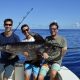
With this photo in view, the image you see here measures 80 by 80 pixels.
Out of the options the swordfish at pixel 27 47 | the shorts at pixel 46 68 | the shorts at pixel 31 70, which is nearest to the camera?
the swordfish at pixel 27 47

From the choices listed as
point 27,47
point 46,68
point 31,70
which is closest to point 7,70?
point 31,70

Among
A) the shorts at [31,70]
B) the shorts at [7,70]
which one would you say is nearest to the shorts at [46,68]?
the shorts at [31,70]

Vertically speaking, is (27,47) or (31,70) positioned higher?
(27,47)

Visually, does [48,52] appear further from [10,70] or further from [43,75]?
[10,70]

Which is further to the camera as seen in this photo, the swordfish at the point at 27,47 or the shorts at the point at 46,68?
the shorts at the point at 46,68

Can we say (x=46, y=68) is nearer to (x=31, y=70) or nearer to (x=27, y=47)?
(x=31, y=70)

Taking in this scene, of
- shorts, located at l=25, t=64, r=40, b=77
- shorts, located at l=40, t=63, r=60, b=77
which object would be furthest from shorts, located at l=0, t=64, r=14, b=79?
shorts, located at l=40, t=63, r=60, b=77

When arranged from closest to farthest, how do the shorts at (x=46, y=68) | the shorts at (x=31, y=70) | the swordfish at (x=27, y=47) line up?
the swordfish at (x=27, y=47) < the shorts at (x=46, y=68) < the shorts at (x=31, y=70)

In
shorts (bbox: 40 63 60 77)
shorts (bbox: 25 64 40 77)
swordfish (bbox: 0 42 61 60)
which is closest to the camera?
swordfish (bbox: 0 42 61 60)

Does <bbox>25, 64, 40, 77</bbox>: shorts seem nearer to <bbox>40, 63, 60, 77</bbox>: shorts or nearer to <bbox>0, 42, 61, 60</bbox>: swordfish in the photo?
<bbox>40, 63, 60, 77</bbox>: shorts

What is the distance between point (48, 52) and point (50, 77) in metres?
0.50

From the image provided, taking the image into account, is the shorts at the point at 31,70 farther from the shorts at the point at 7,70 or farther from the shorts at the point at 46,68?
the shorts at the point at 7,70

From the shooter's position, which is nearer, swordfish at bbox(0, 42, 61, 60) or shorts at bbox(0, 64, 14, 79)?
swordfish at bbox(0, 42, 61, 60)

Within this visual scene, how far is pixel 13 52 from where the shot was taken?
5027 mm
